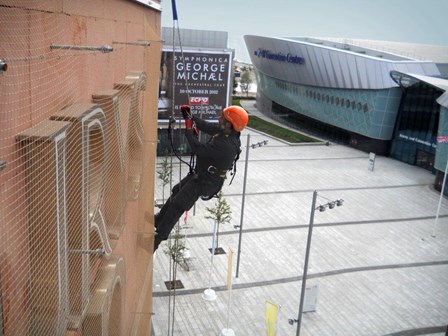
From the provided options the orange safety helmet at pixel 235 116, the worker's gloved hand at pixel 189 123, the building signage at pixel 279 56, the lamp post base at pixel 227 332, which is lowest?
the lamp post base at pixel 227 332

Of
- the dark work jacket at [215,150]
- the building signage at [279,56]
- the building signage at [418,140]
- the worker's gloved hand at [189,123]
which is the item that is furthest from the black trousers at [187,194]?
the building signage at [279,56]

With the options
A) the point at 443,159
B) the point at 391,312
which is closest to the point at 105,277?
the point at 391,312

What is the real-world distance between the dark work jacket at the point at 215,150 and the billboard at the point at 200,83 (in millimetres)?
17533

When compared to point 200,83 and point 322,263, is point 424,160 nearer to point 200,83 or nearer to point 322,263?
point 200,83

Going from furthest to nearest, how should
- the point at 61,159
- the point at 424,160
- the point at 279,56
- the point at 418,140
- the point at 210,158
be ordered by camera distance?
the point at 279,56 < the point at 418,140 < the point at 424,160 < the point at 210,158 < the point at 61,159

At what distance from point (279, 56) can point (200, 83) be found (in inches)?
509

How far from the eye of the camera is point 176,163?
81.8ft

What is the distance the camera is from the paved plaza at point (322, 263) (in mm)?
12039

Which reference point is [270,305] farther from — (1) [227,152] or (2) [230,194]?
(2) [230,194]

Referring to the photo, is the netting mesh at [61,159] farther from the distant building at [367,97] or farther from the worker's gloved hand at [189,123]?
the distant building at [367,97]

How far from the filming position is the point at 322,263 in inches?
596

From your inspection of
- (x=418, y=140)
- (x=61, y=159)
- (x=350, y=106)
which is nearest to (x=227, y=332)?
(x=61, y=159)

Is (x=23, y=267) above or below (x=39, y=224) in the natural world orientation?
below

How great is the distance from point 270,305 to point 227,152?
16.1 ft
